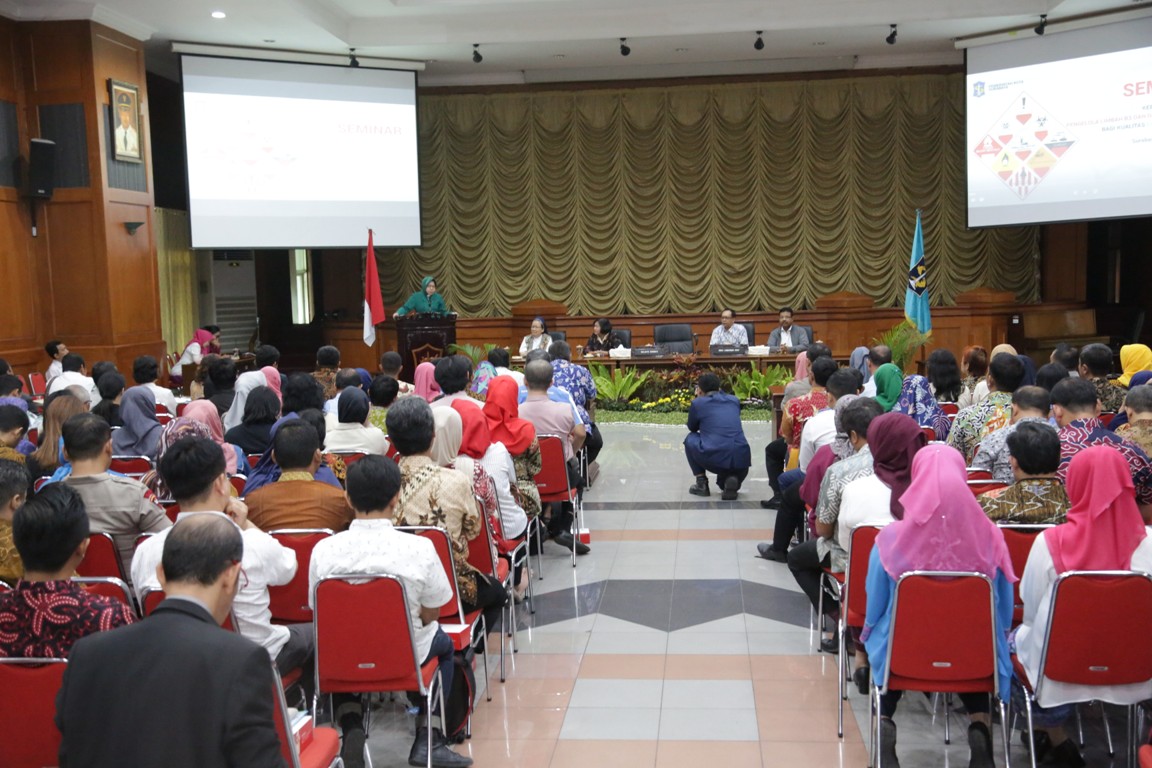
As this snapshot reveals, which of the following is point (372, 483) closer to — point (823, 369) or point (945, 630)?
point (945, 630)

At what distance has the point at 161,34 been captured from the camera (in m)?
10.9

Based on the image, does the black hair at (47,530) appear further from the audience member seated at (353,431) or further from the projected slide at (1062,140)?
the projected slide at (1062,140)

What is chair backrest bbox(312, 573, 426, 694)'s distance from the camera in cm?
291

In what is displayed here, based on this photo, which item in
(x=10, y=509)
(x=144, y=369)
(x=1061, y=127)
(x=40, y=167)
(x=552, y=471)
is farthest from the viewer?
(x=1061, y=127)

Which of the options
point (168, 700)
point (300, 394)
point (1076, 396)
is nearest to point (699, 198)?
point (300, 394)

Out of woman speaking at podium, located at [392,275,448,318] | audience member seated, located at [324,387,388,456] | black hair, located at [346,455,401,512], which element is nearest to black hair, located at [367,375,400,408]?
audience member seated, located at [324,387,388,456]

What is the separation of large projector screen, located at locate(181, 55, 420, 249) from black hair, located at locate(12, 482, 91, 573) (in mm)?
9707

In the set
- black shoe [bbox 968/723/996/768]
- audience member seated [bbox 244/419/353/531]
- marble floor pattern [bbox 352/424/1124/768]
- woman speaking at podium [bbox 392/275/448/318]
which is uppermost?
woman speaking at podium [bbox 392/275/448/318]

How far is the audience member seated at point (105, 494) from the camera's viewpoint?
3412mm

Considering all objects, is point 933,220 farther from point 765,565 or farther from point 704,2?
point 765,565

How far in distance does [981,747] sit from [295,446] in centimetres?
236

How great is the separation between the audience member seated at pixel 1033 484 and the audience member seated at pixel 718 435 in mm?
3794

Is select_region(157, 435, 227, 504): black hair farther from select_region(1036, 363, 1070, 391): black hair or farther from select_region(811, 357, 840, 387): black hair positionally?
select_region(1036, 363, 1070, 391): black hair

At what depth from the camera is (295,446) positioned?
3.59 metres
